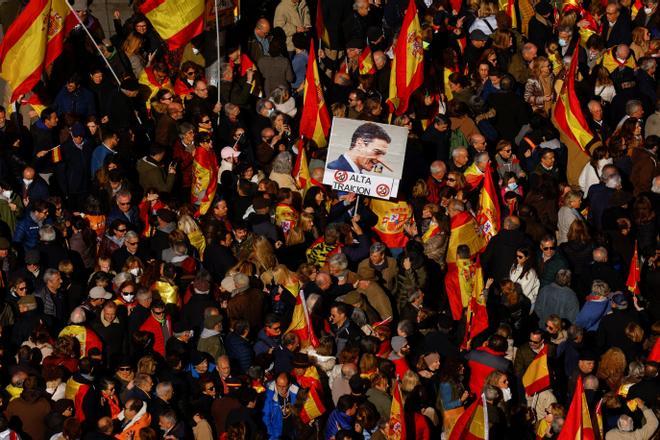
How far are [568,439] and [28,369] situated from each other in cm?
553

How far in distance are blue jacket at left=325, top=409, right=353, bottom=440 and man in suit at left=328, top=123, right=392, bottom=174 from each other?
182 inches

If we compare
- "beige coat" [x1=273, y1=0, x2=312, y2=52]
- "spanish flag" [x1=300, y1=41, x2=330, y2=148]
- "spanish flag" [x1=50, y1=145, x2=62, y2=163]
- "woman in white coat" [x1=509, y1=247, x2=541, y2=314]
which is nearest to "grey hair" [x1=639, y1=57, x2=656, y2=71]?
"spanish flag" [x1=300, y1=41, x2=330, y2=148]

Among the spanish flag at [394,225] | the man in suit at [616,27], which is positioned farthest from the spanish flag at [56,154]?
the man in suit at [616,27]

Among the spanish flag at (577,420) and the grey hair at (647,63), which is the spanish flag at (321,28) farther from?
the spanish flag at (577,420)

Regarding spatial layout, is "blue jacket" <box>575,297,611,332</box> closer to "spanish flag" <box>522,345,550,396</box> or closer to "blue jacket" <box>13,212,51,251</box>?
"spanish flag" <box>522,345,550,396</box>

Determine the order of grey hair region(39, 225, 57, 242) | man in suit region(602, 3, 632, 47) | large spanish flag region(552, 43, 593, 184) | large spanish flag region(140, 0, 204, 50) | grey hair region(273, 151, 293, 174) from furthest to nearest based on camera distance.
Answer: man in suit region(602, 3, 632, 47), large spanish flag region(140, 0, 204, 50), large spanish flag region(552, 43, 593, 184), grey hair region(273, 151, 293, 174), grey hair region(39, 225, 57, 242)

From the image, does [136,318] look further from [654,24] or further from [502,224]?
[654,24]

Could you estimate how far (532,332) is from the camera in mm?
21953

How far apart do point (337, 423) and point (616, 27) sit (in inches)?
407

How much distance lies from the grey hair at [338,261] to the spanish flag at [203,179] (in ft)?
9.37

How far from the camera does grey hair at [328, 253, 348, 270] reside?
74.9 feet

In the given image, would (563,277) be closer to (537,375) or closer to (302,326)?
(537,375)

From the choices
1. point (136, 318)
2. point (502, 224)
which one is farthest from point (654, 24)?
point (136, 318)

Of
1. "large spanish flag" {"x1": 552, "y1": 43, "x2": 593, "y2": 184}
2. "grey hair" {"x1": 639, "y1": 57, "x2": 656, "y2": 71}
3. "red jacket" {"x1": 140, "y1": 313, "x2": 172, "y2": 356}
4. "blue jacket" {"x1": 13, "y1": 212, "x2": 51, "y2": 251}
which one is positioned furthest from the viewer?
"grey hair" {"x1": 639, "y1": 57, "x2": 656, "y2": 71}
